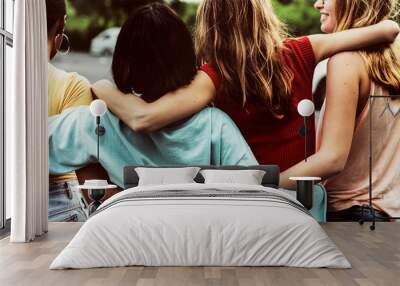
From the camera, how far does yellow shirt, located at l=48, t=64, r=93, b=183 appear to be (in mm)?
7750

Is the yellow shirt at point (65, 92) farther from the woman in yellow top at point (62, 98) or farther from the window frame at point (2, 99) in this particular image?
the window frame at point (2, 99)

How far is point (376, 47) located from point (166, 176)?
10.1 ft

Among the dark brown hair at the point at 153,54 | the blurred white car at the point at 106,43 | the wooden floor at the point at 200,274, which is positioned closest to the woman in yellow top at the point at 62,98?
the blurred white car at the point at 106,43

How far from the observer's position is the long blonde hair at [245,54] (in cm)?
761

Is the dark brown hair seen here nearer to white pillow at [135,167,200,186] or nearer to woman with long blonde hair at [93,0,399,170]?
woman with long blonde hair at [93,0,399,170]

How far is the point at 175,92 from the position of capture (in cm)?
759

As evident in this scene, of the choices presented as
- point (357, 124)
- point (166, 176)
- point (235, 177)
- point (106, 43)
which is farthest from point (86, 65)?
point (357, 124)

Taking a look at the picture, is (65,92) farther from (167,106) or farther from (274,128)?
(274,128)

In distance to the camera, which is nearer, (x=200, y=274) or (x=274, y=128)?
(x=200, y=274)

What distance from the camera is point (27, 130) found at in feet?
20.8

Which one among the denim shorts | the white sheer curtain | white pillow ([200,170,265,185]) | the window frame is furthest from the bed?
the denim shorts

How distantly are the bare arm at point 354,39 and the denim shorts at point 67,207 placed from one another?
350cm

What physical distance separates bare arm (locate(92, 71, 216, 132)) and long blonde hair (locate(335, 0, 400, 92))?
1.90m

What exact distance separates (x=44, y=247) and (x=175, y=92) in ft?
8.55
